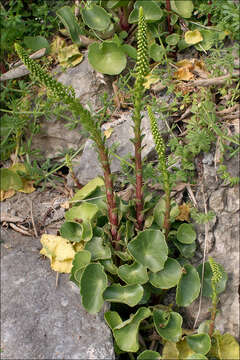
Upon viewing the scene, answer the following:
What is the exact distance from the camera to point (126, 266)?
6.51 feet

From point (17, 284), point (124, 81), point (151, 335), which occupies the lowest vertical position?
point (151, 335)

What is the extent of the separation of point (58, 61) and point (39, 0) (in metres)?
0.46

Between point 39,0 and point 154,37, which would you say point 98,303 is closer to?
point 154,37

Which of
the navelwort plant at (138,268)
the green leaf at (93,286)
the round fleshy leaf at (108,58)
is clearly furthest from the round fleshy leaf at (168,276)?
the round fleshy leaf at (108,58)

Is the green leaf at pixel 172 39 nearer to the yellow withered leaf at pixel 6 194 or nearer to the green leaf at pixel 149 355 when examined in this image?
the yellow withered leaf at pixel 6 194

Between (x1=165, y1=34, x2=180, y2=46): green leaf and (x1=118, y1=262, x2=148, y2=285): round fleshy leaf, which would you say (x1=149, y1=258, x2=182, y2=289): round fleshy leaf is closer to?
(x1=118, y1=262, x2=148, y2=285): round fleshy leaf

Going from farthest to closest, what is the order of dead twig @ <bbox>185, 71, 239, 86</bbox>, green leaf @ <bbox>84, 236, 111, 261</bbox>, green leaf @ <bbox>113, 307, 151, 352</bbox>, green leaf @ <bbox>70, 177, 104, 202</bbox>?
dead twig @ <bbox>185, 71, 239, 86</bbox>
green leaf @ <bbox>70, 177, 104, 202</bbox>
green leaf @ <bbox>84, 236, 111, 261</bbox>
green leaf @ <bbox>113, 307, 151, 352</bbox>

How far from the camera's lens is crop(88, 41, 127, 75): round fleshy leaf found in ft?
8.11

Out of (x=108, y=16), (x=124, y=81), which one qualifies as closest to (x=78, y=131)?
(x=124, y=81)

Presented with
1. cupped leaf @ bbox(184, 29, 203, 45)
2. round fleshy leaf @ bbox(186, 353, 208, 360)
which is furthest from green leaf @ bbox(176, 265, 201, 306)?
cupped leaf @ bbox(184, 29, 203, 45)

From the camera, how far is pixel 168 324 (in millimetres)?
2035

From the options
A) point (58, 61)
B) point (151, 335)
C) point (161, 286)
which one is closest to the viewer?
point (161, 286)

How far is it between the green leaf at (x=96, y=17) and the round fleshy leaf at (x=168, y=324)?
5.65 feet

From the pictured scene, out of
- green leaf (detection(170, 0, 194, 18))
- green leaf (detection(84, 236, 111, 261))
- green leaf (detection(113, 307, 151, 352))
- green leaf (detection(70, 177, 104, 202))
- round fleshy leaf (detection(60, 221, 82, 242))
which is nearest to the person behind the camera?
green leaf (detection(113, 307, 151, 352))
